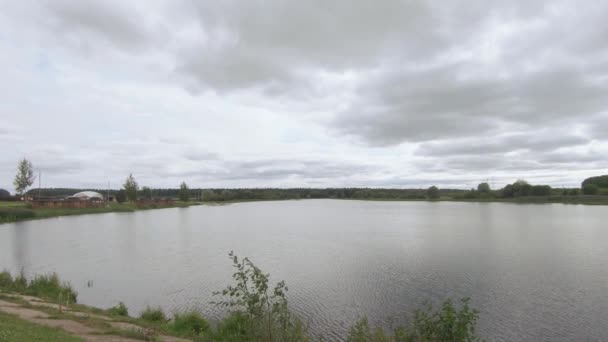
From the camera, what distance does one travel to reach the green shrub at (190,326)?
29.7 feet

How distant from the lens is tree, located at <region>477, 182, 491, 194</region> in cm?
13075

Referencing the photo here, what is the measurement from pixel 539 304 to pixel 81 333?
1359 cm

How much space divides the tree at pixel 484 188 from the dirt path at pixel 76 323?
137826 mm

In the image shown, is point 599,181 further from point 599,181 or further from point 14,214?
point 14,214

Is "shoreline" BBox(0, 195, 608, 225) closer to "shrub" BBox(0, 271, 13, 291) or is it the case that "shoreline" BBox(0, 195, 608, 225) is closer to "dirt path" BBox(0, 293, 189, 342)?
"shrub" BBox(0, 271, 13, 291)

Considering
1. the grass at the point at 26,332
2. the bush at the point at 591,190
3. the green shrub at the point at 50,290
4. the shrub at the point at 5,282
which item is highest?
the bush at the point at 591,190

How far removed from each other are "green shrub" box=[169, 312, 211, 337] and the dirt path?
2.07 feet

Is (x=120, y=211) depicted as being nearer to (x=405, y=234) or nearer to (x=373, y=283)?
(x=405, y=234)

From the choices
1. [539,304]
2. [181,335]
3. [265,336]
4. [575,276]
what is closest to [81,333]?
[181,335]

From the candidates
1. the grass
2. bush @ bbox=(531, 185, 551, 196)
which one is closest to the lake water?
the grass

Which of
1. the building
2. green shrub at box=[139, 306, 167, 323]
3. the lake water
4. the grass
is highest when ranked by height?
the building

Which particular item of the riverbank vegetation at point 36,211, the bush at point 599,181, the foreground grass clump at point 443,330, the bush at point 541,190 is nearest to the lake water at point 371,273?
the foreground grass clump at point 443,330

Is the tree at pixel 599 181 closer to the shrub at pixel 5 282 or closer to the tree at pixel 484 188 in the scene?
the tree at pixel 484 188

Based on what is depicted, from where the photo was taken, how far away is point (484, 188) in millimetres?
133250
